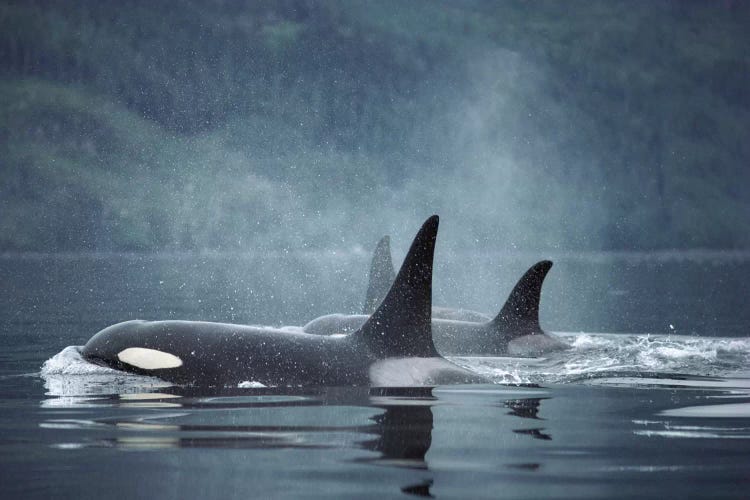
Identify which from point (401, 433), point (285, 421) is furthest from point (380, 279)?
point (401, 433)

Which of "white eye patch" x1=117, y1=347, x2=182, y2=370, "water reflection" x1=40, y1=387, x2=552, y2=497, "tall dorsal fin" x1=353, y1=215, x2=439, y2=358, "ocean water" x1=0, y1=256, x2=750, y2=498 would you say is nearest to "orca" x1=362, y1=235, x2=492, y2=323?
"ocean water" x1=0, y1=256, x2=750, y2=498

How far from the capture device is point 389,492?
22.4 ft

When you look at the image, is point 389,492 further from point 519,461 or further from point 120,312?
point 120,312

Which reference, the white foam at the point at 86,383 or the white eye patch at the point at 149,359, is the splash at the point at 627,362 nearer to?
the white eye patch at the point at 149,359

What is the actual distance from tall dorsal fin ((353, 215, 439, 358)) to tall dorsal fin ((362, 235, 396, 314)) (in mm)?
8754

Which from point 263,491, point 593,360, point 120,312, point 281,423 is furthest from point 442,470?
point 120,312

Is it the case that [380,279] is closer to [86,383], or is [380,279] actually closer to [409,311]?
[409,311]

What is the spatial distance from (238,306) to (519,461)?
26117 millimetres

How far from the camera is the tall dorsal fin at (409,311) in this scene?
11.1 meters

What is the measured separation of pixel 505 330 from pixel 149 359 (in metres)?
6.92

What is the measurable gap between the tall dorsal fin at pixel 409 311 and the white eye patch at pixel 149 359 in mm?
1870

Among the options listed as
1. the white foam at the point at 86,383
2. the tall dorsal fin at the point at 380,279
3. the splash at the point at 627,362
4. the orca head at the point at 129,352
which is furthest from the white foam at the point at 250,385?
the tall dorsal fin at the point at 380,279

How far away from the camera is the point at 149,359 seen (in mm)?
11477

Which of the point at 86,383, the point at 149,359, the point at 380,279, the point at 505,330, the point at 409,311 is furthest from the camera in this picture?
the point at 380,279
